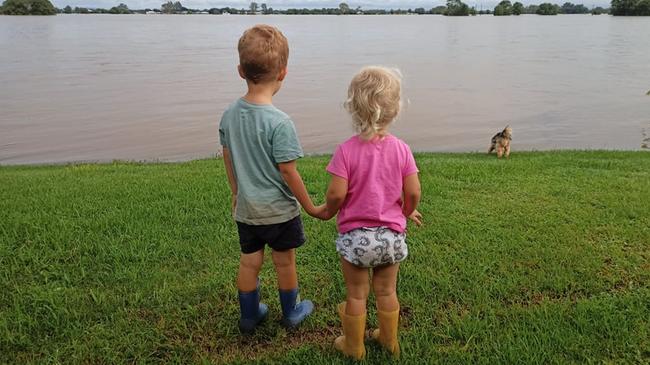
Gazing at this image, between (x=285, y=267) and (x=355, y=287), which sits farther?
(x=285, y=267)

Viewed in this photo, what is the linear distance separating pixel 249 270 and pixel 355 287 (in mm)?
674

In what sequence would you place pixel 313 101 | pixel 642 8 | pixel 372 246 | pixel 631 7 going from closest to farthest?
pixel 372 246
pixel 313 101
pixel 642 8
pixel 631 7

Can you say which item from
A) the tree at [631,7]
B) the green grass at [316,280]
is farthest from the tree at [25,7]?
the green grass at [316,280]

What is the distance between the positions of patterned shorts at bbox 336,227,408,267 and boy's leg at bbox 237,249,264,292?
0.64 meters

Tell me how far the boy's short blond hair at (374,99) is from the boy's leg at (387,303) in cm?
75

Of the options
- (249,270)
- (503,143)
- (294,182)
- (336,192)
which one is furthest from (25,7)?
(336,192)

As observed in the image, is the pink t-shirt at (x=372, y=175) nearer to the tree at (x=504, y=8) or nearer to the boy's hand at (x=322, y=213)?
the boy's hand at (x=322, y=213)

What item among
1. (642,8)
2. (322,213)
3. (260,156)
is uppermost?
(642,8)

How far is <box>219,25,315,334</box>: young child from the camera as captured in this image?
8.80 ft

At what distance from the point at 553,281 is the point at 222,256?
2497 mm

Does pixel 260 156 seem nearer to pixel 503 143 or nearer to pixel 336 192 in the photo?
pixel 336 192

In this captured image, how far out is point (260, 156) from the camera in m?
2.80

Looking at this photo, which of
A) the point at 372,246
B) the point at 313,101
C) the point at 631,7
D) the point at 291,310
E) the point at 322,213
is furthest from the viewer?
the point at 631,7

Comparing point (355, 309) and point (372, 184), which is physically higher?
point (372, 184)
